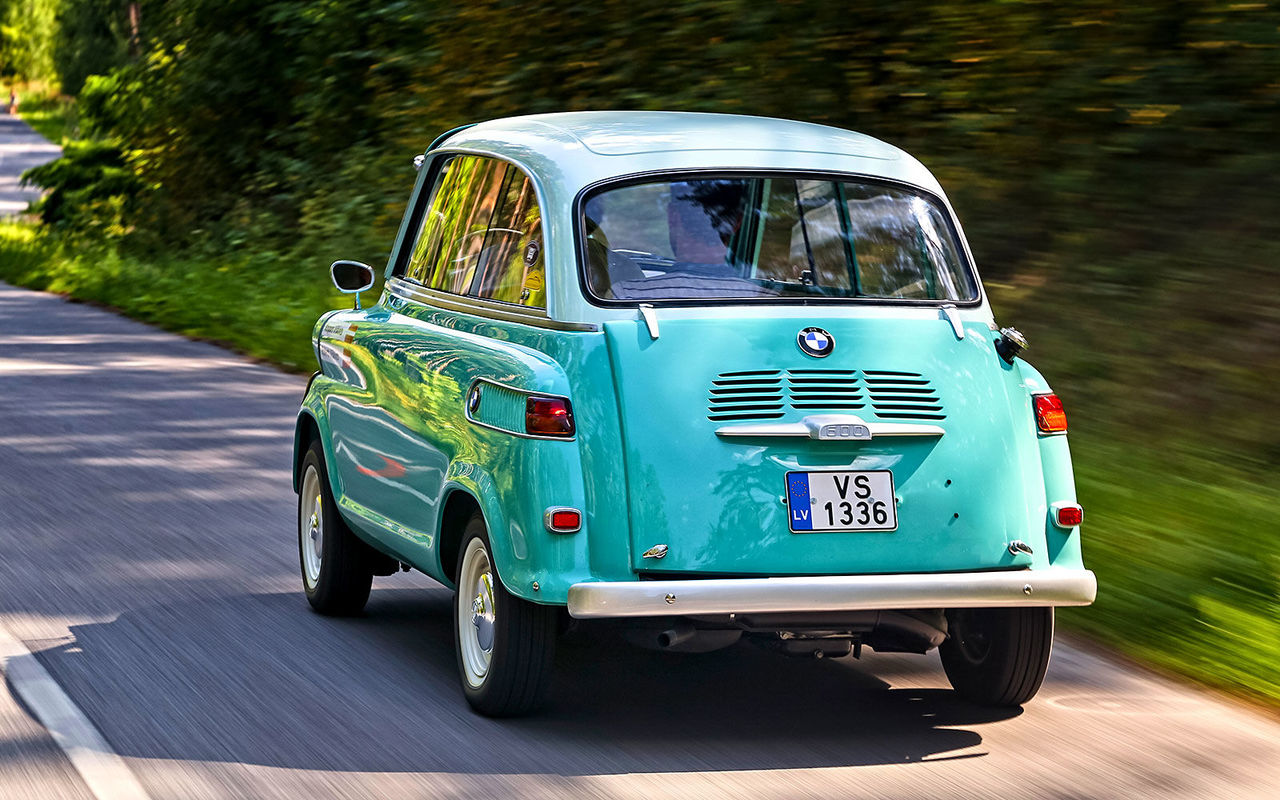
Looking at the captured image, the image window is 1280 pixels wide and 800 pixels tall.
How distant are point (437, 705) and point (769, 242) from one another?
1852 millimetres

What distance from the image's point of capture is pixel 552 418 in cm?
537

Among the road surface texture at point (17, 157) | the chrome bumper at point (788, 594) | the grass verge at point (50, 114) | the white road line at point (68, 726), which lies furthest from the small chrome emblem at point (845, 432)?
the grass verge at point (50, 114)

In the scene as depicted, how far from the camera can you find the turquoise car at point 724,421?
17.4 ft

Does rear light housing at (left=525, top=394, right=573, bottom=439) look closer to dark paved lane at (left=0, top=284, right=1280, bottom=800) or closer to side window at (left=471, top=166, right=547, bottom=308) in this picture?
side window at (left=471, top=166, right=547, bottom=308)

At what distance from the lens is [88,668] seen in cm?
644

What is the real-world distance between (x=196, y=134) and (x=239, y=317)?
11203mm

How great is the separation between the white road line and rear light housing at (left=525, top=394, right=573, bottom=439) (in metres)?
1.49

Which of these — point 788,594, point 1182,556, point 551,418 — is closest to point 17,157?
point 1182,556

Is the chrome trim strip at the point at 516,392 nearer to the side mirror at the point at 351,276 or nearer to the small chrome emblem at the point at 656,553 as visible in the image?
the small chrome emblem at the point at 656,553

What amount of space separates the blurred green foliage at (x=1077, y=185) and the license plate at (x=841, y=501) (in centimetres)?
181

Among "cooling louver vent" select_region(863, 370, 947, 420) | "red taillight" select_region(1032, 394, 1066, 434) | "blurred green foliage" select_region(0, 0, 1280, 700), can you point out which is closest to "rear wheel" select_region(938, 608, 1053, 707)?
"red taillight" select_region(1032, 394, 1066, 434)

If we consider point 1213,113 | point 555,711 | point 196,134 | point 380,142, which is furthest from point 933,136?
point 196,134

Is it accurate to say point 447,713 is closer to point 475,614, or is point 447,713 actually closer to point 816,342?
point 475,614

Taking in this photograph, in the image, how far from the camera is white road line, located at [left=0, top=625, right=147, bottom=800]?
16.7ft
